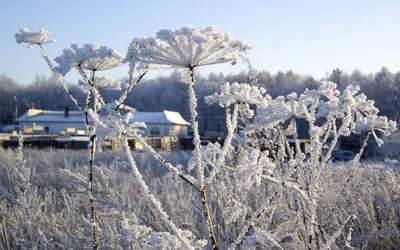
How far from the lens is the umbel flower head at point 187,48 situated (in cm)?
113

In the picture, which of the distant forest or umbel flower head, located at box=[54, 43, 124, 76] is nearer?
umbel flower head, located at box=[54, 43, 124, 76]

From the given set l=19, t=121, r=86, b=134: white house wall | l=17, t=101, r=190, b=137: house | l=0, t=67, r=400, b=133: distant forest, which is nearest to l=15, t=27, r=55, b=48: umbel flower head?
l=17, t=101, r=190, b=137: house

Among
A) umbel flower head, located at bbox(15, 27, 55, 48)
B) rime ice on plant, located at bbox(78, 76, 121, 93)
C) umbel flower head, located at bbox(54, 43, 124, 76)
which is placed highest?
umbel flower head, located at bbox(15, 27, 55, 48)

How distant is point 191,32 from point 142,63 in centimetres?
18

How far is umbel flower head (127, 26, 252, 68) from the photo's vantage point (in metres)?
1.13

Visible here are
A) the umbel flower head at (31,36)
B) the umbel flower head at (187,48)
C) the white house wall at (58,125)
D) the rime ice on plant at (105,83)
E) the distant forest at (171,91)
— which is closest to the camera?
the umbel flower head at (187,48)

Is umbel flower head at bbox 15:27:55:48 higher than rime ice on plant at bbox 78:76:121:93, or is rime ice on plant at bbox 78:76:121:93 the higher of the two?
umbel flower head at bbox 15:27:55:48

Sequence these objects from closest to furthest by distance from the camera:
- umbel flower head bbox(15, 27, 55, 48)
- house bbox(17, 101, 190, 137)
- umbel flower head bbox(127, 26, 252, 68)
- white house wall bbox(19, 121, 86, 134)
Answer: umbel flower head bbox(127, 26, 252, 68), umbel flower head bbox(15, 27, 55, 48), house bbox(17, 101, 190, 137), white house wall bbox(19, 121, 86, 134)

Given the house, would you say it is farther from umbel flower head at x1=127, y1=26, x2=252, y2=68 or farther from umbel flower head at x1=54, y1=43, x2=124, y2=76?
umbel flower head at x1=127, y1=26, x2=252, y2=68

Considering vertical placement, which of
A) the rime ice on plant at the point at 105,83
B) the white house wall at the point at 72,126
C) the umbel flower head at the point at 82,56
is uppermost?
the umbel flower head at the point at 82,56

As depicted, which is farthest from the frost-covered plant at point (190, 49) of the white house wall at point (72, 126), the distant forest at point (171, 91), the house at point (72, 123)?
the distant forest at point (171, 91)

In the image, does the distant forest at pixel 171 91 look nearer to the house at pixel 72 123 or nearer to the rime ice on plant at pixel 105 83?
the house at pixel 72 123

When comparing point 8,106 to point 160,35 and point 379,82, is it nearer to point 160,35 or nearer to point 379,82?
point 379,82

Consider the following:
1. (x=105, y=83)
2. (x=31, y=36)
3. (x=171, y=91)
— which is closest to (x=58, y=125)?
(x=171, y=91)
